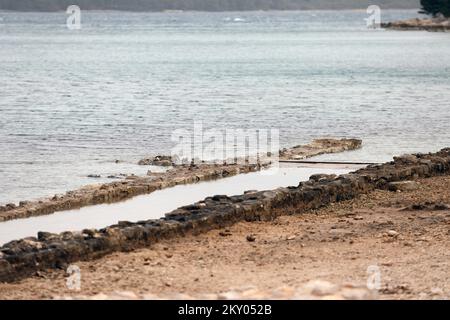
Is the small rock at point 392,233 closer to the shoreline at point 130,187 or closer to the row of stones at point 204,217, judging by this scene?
the row of stones at point 204,217

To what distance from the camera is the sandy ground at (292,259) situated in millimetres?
13570

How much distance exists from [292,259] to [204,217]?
212 centimetres

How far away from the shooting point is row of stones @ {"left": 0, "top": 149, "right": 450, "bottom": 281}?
14.5 meters

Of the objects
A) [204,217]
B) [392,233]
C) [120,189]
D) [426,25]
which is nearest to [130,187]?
[120,189]

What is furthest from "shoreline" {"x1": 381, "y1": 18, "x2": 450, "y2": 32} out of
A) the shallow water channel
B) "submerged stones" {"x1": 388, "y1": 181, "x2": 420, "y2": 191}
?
"submerged stones" {"x1": 388, "y1": 181, "x2": 420, "y2": 191}

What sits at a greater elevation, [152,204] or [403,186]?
[403,186]

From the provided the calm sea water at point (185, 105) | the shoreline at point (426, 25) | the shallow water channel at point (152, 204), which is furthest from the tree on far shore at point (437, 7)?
the shallow water channel at point (152, 204)

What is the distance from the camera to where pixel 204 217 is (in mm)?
17188

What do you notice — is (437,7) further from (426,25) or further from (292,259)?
(292,259)

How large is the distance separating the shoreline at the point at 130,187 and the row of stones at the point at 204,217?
3.41m

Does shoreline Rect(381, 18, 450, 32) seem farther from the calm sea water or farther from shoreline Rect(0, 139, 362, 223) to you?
shoreline Rect(0, 139, 362, 223)

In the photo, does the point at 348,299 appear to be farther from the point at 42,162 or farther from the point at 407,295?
the point at 42,162
